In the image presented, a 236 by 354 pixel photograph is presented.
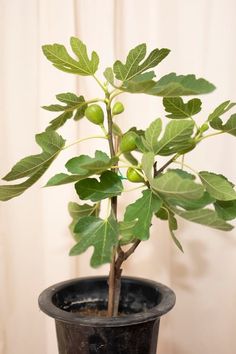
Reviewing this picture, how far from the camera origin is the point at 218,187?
637 millimetres

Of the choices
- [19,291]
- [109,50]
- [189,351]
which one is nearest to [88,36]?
[109,50]

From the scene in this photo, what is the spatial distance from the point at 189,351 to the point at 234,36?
1051 millimetres

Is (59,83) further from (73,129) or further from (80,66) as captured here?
(80,66)

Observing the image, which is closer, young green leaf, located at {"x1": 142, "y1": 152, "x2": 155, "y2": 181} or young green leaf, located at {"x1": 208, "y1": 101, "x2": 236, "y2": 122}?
young green leaf, located at {"x1": 142, "y1": 152, "x2": 155, "y2": 181}

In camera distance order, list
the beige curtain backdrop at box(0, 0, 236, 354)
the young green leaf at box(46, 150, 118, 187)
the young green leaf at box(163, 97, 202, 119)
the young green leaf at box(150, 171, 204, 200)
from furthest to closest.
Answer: the beige curtain backdrop at box(0, 0, 236, 354), the young green leaf at box(163, 97, 202, 119), the young green leaf at box(46, 150, 118, 187), the young green leaf at box(150, 171, 204, 200)

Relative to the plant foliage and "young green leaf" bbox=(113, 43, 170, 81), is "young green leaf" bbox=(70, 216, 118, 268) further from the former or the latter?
"young green leaf" bbox=(113, 43, 170, 81)

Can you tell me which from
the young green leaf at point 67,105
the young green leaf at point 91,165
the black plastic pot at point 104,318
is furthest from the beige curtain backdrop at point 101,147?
the young green leaf at point 91,165

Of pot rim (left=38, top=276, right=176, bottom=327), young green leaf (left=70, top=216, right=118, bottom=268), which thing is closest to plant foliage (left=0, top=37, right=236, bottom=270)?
young green leaf (left=70, top=216, right=118, bottom=268)

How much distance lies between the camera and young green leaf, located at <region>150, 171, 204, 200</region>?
0.50 m

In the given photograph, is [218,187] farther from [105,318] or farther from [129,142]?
[105,318]

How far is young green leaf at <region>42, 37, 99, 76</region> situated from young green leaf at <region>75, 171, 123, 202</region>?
7.6 inches

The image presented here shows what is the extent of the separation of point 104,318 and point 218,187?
32 cm

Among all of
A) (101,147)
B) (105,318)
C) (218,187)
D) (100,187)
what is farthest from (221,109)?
(101,147)

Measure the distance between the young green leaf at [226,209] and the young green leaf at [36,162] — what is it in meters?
0.31
